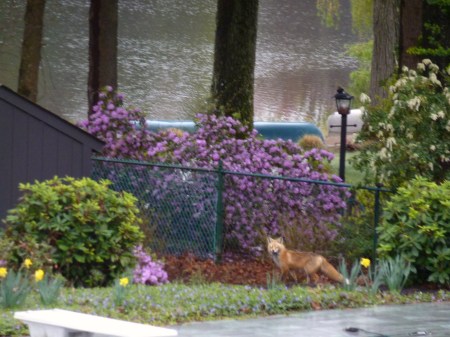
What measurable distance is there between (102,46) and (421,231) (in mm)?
10321

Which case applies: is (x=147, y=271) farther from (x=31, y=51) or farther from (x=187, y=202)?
(x=31, y=51)

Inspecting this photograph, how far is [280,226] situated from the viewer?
16.1 m

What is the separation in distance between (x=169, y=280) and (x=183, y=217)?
2.61 m

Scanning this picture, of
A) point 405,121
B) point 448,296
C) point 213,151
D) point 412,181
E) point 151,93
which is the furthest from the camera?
point 151,93

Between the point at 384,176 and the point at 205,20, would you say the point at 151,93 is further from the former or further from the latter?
the point at 384,176

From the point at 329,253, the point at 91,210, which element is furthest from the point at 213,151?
the point at 91,210

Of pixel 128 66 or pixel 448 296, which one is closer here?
pixel 448 296

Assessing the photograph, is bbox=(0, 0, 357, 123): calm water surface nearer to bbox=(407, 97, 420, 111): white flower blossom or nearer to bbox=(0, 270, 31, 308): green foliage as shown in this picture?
bbox=(407, 97, 420, 111): white flower blossom

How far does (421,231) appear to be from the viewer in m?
12.0

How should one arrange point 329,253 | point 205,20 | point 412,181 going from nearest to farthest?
point 412,181
point 329,253
point 205,20

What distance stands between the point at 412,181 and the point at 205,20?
115 feet

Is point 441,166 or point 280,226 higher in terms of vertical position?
point 441,166

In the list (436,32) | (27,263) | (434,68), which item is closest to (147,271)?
(27,263)

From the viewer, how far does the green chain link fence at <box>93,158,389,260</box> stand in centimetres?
1550
